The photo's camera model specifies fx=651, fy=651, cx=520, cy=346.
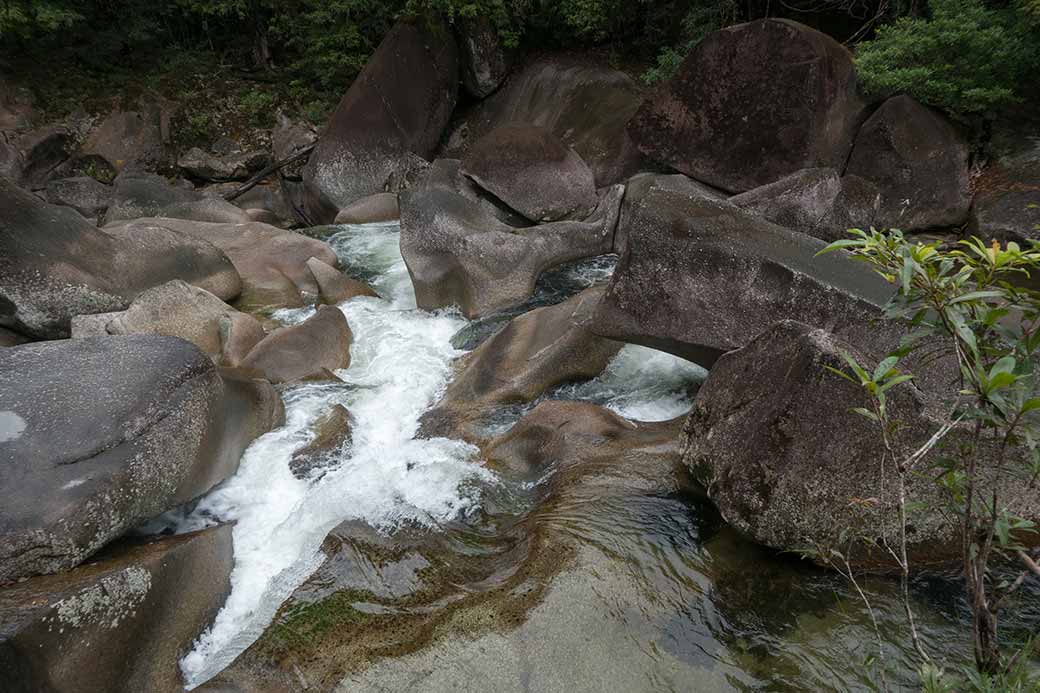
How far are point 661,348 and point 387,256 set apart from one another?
6.19 metres

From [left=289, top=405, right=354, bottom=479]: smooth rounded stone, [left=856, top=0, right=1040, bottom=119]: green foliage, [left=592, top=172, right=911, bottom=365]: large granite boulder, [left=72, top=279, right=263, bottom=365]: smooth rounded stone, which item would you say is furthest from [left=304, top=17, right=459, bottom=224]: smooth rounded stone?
[left=592, top=172, right=911, bottom=365]: large granite boulder

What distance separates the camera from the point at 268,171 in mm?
15547

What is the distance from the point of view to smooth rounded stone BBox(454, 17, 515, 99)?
48.8 ft

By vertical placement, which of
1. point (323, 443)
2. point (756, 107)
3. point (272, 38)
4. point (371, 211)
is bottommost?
point (371, 211)

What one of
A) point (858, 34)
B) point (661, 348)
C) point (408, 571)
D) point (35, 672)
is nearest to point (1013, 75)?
point (858, 34)

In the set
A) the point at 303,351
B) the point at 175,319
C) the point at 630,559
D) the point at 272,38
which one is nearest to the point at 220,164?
the point at 272,38

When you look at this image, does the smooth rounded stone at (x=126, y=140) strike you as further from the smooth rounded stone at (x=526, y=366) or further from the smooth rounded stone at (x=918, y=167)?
the smooth rounded stone at (x=918, y=167)

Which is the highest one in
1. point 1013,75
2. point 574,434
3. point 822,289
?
point 1013,75

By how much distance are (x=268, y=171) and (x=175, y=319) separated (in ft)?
33.3

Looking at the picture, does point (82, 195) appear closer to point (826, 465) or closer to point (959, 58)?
point (826, 465)

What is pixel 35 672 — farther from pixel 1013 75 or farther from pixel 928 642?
pixel 1013 75

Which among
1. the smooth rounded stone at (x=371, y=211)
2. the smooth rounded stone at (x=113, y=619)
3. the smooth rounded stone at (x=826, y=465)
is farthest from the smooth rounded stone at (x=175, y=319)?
the smooth rounded stone at (x=371, y=211)

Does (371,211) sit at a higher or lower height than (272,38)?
lower

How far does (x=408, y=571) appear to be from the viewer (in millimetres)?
3504
